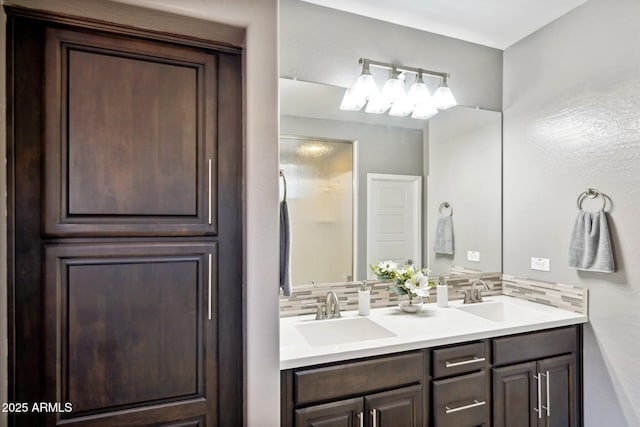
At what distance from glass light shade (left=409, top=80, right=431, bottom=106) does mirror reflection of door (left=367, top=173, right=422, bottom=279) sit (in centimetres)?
48

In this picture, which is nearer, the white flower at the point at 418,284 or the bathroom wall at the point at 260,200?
the bathroom wall at the point at 260,200

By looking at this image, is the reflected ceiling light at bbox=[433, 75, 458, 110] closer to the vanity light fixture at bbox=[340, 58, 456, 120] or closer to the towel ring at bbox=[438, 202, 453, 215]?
the vanity light fixture at bbox=[340, 58, 456, 120]

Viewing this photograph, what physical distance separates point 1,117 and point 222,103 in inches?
27.0

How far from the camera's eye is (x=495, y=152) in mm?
2479

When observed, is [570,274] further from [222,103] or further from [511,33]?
[222,103]

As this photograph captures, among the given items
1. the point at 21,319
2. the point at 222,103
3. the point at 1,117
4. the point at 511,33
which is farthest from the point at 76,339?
the point at 511,33

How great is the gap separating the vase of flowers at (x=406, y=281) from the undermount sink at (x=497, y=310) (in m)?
0.34

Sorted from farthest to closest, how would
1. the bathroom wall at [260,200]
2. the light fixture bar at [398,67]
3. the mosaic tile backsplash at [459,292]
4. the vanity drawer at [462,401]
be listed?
→ the light fixture bar at [398,67] < the mosaic tile backsplash at [459,292] < the vanity drawer at [462,401] < the bathroom wall at [260,200]

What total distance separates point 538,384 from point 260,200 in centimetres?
175

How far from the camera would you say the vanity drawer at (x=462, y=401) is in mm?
1610

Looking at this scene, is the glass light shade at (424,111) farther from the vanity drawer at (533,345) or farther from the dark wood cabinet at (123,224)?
the vanity drawer at (533,345)

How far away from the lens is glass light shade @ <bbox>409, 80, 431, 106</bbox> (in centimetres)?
219

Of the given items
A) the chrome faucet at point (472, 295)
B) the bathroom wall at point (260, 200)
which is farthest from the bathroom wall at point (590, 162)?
the bathroom wall at point (260, 200)

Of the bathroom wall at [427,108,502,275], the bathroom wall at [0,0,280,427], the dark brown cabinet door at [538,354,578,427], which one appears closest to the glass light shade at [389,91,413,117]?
the bathroom wall at [427,108,502,275]
